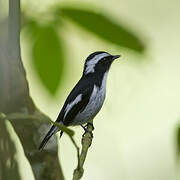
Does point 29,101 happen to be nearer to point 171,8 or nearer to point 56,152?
point 56,152

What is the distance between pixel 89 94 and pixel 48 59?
0.67m

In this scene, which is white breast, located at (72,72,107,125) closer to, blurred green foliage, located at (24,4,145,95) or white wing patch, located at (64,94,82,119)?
white wing patch, located at (64,94,82,119)

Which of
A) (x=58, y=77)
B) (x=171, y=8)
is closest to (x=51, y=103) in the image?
(x=58, y=77)

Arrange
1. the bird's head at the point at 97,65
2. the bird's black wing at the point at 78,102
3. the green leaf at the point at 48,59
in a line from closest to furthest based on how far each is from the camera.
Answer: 1. the green leaf at the point at 48,59
2. the bird's black wing at the point at 78,102
3. the bird's head at the point at 97,65

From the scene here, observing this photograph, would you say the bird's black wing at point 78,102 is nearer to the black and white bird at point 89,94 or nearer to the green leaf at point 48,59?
the black and white bird at point 89,94

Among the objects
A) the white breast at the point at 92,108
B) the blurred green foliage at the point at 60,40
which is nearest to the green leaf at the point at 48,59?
the blurred green foliage at the point at 60,40

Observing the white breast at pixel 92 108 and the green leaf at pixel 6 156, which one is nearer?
the green leaf at pixel 6 156

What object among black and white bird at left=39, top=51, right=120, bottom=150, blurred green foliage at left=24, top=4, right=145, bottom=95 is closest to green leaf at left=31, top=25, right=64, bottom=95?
blurred green foliage at left=24, top=4, right=145, bottom=95

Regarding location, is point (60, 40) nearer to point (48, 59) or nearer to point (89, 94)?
point (48, 59)

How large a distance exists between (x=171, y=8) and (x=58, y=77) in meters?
0.49

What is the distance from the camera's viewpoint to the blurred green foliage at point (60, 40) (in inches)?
11.3

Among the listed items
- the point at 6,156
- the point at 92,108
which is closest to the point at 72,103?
the point at 92,108

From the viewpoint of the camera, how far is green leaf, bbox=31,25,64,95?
0.29 meters

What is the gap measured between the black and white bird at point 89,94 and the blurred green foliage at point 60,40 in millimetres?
427
